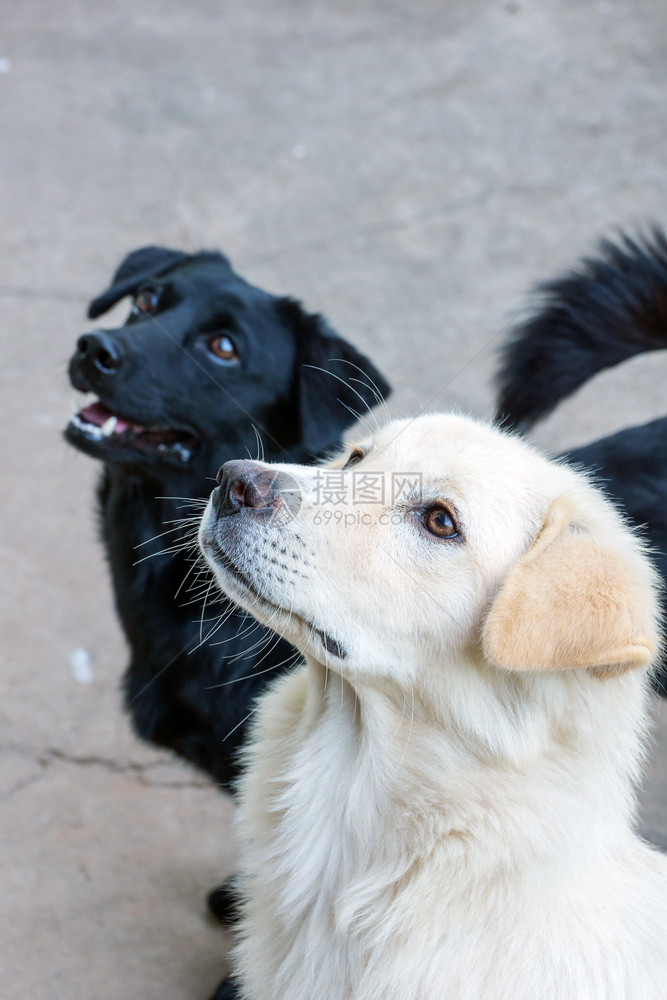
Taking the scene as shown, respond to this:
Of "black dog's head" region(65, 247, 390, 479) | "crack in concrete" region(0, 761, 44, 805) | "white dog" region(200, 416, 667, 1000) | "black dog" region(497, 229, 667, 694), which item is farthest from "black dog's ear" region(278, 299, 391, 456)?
"crack in concrete" region(0, 761, 44, 805)

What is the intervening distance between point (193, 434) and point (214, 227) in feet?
8.75

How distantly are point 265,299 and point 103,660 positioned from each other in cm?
134

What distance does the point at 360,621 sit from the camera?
140cm

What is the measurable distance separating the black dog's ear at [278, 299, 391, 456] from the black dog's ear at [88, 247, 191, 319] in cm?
55

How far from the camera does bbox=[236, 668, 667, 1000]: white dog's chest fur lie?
143 cm

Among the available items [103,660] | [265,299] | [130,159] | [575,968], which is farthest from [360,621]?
[130,159]

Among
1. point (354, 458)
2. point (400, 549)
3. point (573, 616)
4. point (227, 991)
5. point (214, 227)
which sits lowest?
point (214, 227)

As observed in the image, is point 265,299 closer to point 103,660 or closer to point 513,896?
point 103,660

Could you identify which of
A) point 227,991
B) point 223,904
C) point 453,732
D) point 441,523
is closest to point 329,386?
point 441,523

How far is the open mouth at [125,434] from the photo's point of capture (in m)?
2.20

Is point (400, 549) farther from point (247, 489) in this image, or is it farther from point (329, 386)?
point (329, 386)

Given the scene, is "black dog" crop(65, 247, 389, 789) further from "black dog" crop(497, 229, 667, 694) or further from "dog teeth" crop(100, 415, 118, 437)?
"black dog" crop(497, 229, 667, 694)

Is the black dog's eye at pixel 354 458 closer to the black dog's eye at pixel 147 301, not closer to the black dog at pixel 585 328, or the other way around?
the black dog at pixel 585 328

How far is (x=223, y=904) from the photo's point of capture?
7.43ft
